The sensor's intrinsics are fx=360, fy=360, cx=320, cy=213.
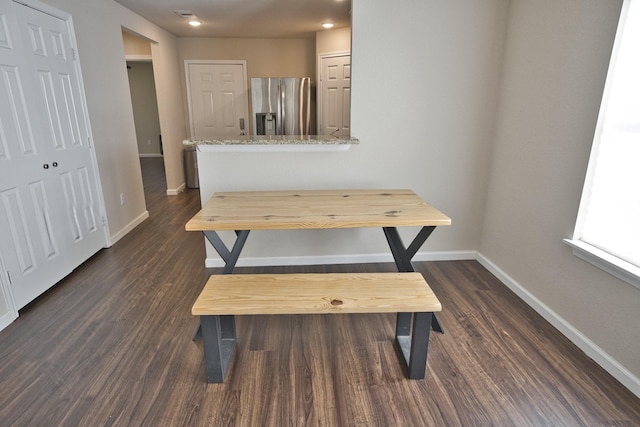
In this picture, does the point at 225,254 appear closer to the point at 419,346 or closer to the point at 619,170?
the point at 419,346

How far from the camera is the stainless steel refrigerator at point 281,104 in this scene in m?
5.37

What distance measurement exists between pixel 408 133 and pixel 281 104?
10.1 ft

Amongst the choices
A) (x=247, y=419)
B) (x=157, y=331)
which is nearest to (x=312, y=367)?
(x=247, y=419)

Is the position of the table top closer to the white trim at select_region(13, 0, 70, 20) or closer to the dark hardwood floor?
the dark hardwood floor

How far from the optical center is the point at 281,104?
5.45 meters

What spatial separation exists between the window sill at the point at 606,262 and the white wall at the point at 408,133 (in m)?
1.07

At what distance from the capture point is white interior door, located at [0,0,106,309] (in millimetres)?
2262

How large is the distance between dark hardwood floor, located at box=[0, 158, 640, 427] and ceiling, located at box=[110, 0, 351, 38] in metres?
2.97

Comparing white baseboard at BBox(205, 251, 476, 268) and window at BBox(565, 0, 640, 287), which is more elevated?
window at BBox(565, 0, 640, 287)

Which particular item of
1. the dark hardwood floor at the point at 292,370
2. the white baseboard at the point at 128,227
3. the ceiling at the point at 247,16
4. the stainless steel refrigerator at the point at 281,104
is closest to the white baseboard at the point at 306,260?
the dark hardwood floor at the point at 292,370

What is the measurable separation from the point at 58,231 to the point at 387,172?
8.44 feet

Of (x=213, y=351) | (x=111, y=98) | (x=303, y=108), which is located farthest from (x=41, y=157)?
(x=303, y=108)

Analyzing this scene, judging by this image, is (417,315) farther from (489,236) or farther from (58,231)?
(58,231)

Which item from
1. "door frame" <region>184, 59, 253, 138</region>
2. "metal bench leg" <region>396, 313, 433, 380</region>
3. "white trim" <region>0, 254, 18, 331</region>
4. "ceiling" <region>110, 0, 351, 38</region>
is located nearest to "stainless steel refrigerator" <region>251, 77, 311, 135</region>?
"door frame" <region>184, 59, 253, 138</region>
